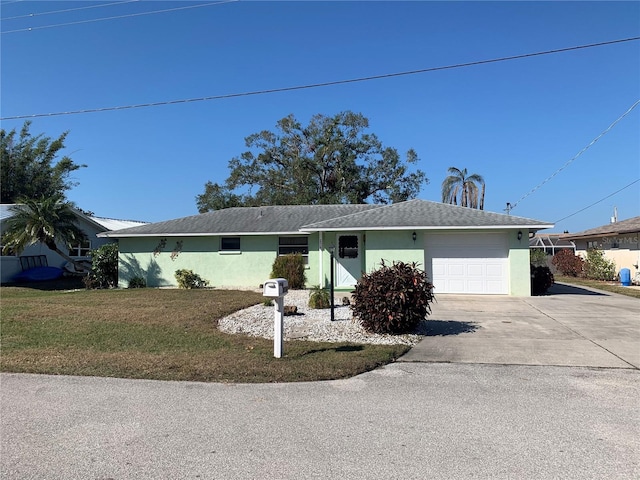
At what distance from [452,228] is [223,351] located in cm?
1049

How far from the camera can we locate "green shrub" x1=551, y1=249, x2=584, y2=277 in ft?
88.0

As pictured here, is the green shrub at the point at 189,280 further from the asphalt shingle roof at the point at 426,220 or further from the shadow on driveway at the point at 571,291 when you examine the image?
the shadow on driveway at the point at 571,291

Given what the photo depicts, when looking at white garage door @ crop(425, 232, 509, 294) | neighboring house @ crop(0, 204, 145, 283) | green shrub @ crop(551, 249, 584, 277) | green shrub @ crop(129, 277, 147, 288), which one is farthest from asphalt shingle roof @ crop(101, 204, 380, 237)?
green shrub @ crop(551, 249, 584, 277)

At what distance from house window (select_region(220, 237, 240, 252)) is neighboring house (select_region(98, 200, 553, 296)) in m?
0.04

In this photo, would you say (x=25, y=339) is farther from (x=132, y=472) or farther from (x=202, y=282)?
(x=202, y=282)

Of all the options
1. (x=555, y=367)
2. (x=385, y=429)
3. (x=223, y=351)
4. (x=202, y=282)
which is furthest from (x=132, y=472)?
(x=202, y=282)

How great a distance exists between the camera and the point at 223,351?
23.3ft

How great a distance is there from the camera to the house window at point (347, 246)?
16984 mm

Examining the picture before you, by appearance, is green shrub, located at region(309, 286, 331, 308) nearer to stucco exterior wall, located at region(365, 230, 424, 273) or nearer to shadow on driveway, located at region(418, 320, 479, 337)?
shadow on driveway, located at region(418, 320, 479, 337)

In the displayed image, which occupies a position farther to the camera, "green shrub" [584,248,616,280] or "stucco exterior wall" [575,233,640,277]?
"green shrub" [584,248,616,280]

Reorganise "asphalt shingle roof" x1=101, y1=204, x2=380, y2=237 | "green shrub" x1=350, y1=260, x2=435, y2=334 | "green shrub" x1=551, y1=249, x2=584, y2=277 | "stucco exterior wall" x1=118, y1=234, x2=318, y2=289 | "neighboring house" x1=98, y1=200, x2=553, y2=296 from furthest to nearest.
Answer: "green shrub" x1=551, y1=249, x2=584, y2=277, "asphalt shingle roof" x1=101, y1=204, x2=380, y2=237, "stucco exterior wall" x1=118, y1=234, x2=318, y2=289, "neighboring house" x1=98, y1=200, x2=553, y2=296, "green shrub" x1=350, y1=260, x2=435, y2=334

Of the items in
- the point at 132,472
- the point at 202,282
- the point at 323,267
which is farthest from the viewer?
the point at 202,282

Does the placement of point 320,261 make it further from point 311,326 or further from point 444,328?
point 444,328

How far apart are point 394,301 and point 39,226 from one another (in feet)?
56.8
